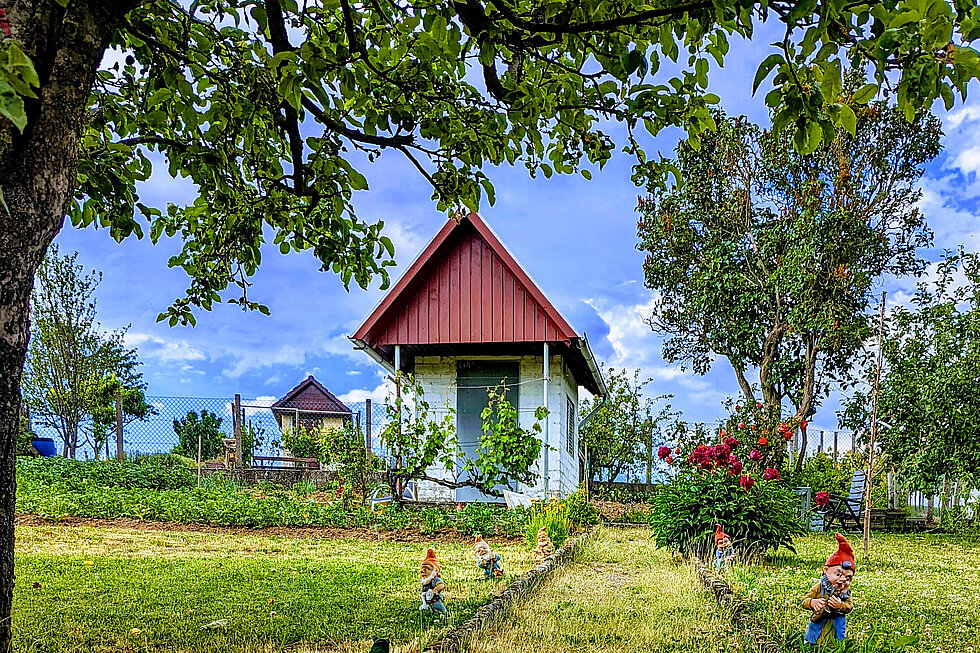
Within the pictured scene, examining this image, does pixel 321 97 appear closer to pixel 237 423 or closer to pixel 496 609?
pixel 496 609

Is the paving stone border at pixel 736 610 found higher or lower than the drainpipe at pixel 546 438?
lower

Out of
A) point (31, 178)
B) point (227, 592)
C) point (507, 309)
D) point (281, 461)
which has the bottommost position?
point (281, 461)

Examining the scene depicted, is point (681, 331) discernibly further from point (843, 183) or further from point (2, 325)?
point (2, 325)

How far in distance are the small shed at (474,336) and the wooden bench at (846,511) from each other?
6.08 meters

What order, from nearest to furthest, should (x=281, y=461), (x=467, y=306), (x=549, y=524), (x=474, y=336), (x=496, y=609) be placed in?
(x=496, y=609)
(x=549, y=524)
(x=474, y=336)
(x=467, y=306)
(x=281, y=461)

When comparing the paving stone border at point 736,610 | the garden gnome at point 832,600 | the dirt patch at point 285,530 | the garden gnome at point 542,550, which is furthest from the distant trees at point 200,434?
the garden gnome at point 832,600

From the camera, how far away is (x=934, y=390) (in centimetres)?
1522

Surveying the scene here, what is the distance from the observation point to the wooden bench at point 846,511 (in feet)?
52.9

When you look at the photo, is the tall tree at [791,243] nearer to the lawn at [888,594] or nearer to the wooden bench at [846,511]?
the wooden bench at [846,511]

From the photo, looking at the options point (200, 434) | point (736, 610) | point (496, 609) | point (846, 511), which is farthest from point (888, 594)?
point (200, 434)

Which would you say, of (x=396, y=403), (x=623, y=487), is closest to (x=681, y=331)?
(x=623, y=487)

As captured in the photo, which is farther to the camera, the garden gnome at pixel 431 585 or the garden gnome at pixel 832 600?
the garden gnome at pixel 431 585

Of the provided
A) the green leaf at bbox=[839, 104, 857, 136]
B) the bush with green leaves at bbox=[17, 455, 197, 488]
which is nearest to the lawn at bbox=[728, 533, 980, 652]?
the green leaf at bbox=[839, 104, 857, 136]

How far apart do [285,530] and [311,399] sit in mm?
25140
